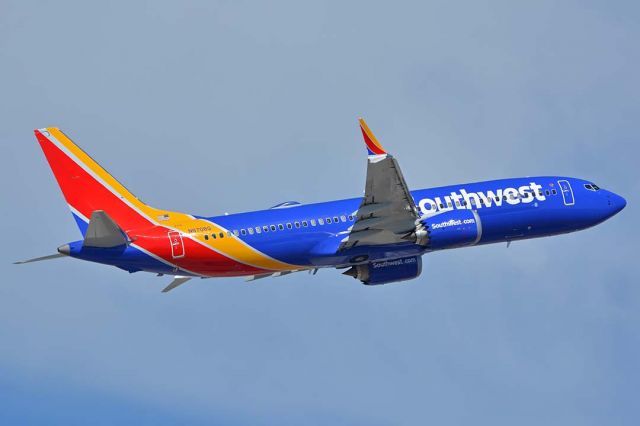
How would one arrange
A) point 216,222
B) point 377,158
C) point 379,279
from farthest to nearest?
1. point 379,279
2. point 216,222
3. point 377,158

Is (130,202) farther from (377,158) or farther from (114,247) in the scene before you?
(377,158)

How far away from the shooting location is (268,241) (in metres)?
67.4

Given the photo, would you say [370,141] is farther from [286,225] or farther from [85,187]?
[85,187]

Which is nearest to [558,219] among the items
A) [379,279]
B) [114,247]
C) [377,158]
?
[379,279]

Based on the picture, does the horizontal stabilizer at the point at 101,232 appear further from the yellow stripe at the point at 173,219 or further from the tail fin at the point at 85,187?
the yellow stripe at the point at 173,219

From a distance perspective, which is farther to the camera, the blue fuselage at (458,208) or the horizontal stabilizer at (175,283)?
the horizontal stabilizer at (175,283)

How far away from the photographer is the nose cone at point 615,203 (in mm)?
77250

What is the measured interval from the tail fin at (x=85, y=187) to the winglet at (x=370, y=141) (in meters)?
11.5

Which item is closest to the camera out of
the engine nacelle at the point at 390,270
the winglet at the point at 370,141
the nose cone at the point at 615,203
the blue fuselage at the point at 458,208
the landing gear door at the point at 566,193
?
the winglet at the point at 370,141

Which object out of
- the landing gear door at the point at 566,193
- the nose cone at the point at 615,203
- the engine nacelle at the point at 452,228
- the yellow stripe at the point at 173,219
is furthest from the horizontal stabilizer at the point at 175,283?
the nose cone at the point at 615,203

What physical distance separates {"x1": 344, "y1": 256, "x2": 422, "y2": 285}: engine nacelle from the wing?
2.96 meters

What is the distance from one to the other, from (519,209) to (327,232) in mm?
11278

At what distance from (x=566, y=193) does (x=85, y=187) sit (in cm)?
2729

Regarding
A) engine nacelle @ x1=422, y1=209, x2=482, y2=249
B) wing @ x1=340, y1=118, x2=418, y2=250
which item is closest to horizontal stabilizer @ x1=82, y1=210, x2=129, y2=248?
wing @ x1=340, y1=118, x2=418, y2=250
